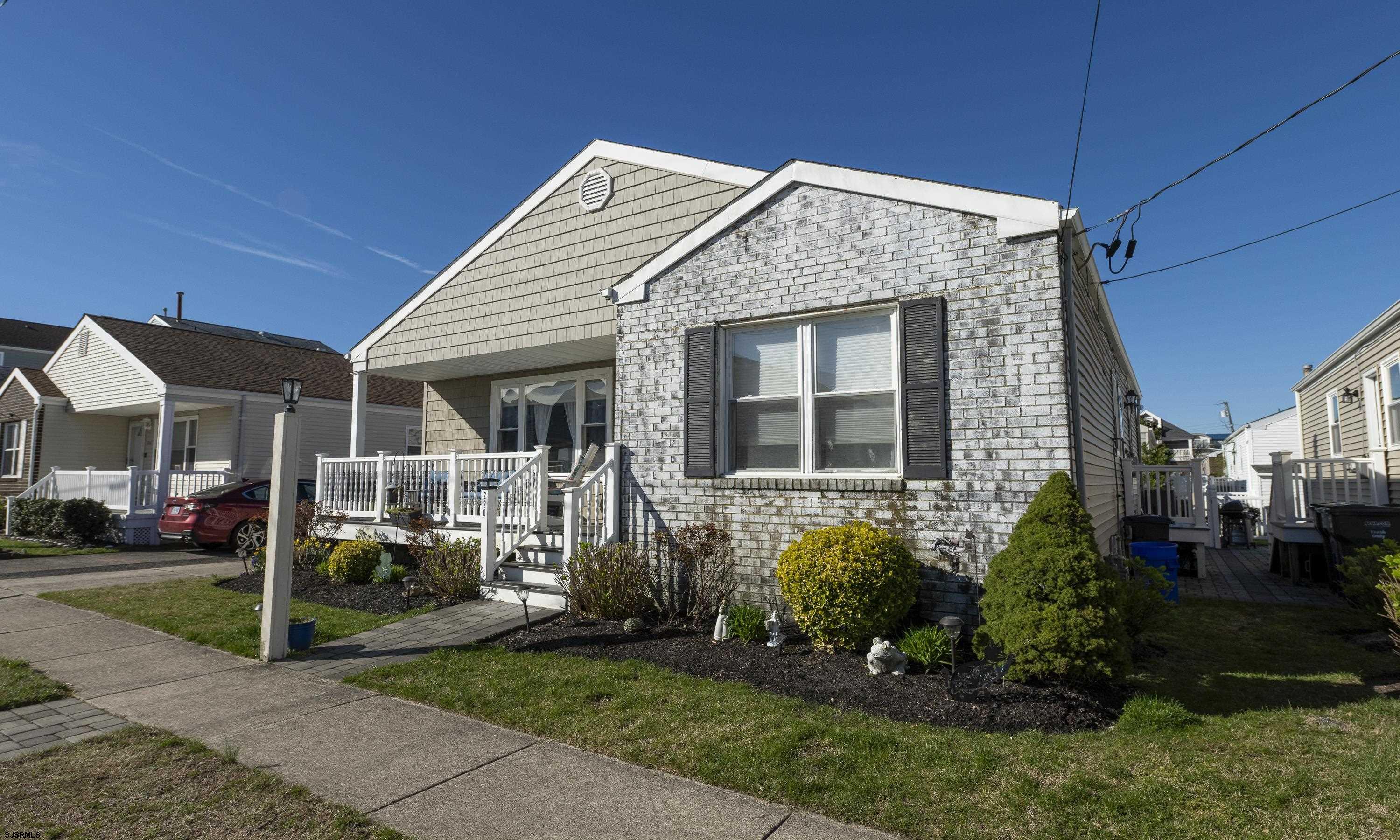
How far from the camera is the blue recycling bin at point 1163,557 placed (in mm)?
8766

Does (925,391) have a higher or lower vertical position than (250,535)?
higher

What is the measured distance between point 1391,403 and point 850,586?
11551 millimetres

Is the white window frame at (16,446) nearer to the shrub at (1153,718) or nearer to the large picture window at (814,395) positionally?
the large picture window at (814,395)

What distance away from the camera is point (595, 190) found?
10805mm

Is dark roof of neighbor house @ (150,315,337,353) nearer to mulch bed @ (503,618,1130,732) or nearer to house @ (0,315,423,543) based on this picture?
house @ (0,315,423,543)

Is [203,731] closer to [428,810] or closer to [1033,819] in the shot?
[428,810]

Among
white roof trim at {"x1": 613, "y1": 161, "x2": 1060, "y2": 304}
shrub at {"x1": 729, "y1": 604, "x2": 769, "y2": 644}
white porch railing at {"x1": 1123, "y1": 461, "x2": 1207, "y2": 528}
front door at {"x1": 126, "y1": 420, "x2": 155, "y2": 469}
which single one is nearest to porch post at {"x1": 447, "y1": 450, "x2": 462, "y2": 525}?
white roof trim at {"x1": 613, "y1": 161, "x2": 1060, "y2": 304}

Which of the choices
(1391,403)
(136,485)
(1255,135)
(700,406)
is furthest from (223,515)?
(1391,403)

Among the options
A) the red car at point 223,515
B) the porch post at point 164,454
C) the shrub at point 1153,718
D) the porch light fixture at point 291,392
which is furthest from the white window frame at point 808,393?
the porch post at point 164,454

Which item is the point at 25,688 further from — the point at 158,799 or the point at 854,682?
the point at 854,682

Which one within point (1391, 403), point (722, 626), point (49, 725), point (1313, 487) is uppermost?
point (1391, 403)

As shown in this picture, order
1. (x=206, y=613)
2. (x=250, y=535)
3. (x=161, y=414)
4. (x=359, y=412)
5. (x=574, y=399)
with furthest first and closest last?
(x=161, y=414)
(x=250, y=535)
(x=359, y=412)
(x=574, y=399)
(x=206, y=613)

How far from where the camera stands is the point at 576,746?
4.31 meters

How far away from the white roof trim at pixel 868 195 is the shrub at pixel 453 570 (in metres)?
3.57
